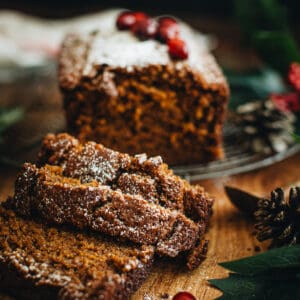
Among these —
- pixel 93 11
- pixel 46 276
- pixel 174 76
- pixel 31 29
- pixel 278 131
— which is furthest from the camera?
pixel 93 11

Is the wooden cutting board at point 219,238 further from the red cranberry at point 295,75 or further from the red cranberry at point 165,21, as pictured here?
the red cranberry at point 165,21

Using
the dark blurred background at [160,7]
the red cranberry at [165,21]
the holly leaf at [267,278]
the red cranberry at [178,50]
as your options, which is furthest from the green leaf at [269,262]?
the dark blurred background at [160,7]

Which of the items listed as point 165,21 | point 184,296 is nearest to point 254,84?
point 165,21

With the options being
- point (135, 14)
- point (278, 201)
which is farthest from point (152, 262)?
point (135, 14)

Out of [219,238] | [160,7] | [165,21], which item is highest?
[165,21]

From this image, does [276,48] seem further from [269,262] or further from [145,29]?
[269,262]

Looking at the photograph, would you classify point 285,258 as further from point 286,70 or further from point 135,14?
point 135,14
